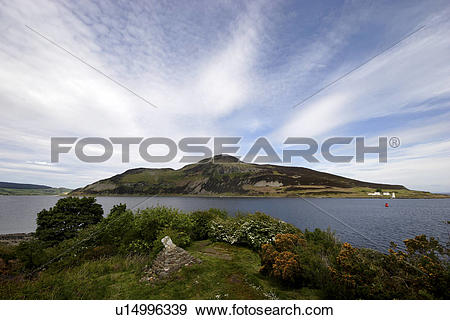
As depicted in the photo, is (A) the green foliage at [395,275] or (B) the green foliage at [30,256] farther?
(B) the green foliage at [30,256]

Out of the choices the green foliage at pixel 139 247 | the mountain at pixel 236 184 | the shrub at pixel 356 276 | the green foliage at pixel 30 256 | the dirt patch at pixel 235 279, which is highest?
the shrub at pixel 356 276

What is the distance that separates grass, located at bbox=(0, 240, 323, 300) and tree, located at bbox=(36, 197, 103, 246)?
10.1m

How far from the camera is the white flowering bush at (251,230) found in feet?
35.8

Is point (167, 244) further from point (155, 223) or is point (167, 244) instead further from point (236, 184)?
point (236, 184)

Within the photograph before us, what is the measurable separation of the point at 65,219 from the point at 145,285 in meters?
14.4

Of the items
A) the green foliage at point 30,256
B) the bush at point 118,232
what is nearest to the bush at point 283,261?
the bush at point 118,232

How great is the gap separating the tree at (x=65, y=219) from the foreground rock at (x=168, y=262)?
11932mm

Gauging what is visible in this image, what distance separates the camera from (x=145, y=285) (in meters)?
6.55

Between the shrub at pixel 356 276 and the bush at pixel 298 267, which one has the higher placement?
the shrub at pixel 356 276

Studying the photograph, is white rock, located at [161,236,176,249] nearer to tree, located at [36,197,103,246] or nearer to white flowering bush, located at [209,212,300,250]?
white flowering bush, located at [209,212,300,250]

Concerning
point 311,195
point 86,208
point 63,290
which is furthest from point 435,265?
point 311,195

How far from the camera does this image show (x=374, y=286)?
4391 millimetres

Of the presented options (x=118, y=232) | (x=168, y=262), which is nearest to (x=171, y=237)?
(x=168, y=262)

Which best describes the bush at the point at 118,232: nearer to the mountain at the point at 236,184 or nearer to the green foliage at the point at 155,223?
the green foliage at the point at 155,223
